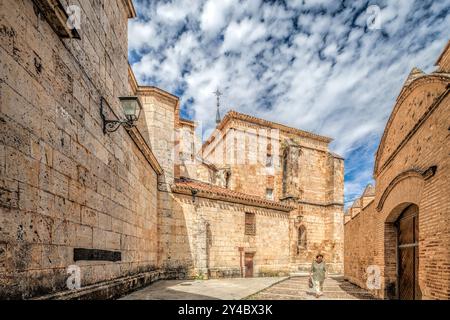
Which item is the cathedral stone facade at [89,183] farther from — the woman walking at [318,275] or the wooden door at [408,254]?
the wooden door at [408,254]

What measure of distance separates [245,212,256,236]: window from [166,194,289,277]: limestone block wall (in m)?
0.24

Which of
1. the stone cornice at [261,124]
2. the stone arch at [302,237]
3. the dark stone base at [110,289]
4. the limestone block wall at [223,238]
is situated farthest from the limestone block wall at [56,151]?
the stone arch at [302,237]

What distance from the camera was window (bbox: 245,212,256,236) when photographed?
15758 millimetres

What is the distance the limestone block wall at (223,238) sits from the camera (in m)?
12.9

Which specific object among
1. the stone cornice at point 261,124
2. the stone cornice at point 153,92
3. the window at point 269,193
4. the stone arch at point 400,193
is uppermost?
the stone cornice at point 261,124

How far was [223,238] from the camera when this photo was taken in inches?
572

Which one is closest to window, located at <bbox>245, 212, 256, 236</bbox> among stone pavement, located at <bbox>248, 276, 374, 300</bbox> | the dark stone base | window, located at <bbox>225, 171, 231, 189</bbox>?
stone pavement, located at <bbox>248, 276, 374, 300</bbox>

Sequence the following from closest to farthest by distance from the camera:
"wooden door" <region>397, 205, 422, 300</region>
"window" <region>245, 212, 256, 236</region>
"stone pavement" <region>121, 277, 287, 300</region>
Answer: "wooden door" <region>397, 205, 422, 300</region> → "stone pavement" <region>121, 277, 287, 300</region> → "window" <region>245, 212, 256, 236</region>

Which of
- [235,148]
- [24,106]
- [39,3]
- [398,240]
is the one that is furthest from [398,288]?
[235,148]

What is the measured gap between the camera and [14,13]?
2924 mm

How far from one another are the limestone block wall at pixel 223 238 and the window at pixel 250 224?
24cm

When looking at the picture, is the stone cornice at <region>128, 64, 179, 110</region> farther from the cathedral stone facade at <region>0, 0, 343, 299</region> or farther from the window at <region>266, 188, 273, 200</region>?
the window at <region>266, 188, 273, 200</region>

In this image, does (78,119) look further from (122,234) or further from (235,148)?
(235,148)

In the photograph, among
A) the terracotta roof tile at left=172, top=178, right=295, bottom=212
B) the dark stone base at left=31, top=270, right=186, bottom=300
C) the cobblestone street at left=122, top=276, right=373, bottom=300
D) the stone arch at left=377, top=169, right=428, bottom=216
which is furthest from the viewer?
the terracotta roof tile at left=172, top=178, right=295, bottom=212
